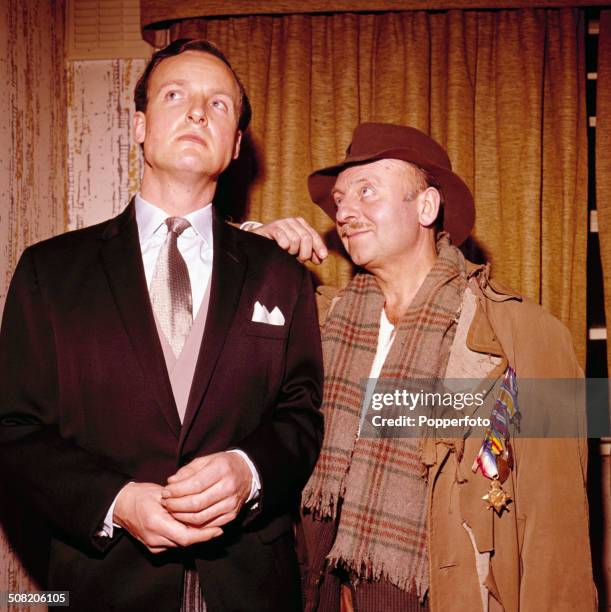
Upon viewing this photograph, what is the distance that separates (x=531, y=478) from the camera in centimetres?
151

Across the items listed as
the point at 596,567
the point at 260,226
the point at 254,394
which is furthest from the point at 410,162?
the point at 596,567

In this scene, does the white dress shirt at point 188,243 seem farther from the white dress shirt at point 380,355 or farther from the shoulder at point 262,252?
the white dress shirt at point 380,355

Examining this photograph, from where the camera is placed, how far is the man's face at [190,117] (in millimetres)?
1429

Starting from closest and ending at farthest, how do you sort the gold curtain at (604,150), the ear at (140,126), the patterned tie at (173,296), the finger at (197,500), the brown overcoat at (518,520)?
1. the finger at (197,500)
2. the patterned tie at (173,296)
3. the brown overcoat at (518,520)
4. the ear at (140,126)
5. the gold curtain at (604,150)

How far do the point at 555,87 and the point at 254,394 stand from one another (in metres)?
1.93

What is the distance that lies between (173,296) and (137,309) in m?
0.10

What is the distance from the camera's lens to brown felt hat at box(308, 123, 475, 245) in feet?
5.71

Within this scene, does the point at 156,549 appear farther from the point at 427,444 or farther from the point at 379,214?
the point at 379,214

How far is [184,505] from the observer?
3.53 feet

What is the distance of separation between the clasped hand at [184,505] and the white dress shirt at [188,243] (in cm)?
39

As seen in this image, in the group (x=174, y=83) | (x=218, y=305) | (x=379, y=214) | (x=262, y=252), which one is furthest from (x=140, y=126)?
(x=379, y=214)

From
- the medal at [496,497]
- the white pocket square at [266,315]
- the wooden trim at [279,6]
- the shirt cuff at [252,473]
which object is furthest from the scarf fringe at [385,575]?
the wooden trim at [279,6]

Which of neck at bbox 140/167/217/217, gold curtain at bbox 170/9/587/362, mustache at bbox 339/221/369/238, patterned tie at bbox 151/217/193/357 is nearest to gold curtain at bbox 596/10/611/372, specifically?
gold curtain at bbox 170/9/587/362

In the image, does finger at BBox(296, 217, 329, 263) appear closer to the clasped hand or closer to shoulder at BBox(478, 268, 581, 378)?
shoulder at BBox(478, 268, 581, 378)
